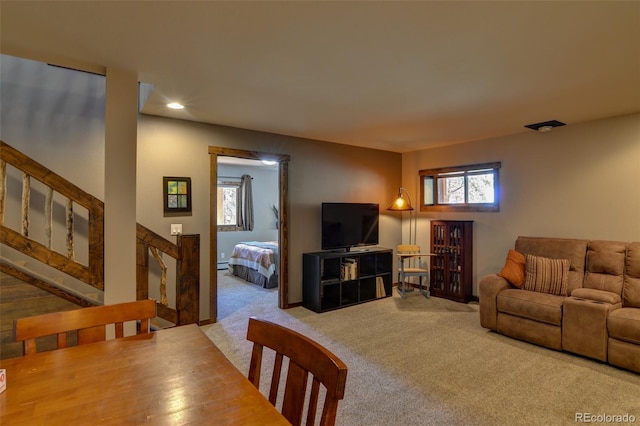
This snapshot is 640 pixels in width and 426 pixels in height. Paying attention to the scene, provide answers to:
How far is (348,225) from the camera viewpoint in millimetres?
5008

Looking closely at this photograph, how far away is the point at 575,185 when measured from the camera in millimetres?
4020

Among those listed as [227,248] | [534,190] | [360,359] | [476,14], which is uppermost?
[476,14]

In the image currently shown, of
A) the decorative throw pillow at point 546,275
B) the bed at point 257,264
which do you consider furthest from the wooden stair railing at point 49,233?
the decorative throw pillow at point 546,275

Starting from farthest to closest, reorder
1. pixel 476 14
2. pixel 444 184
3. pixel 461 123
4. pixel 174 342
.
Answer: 1. pixel 444 184
2. pixel 461 123
3. pixel 476 14
4. pixel 174 342

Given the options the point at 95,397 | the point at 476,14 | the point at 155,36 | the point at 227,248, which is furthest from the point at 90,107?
the point at 227,248

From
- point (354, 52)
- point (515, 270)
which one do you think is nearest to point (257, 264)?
point (515, 270)

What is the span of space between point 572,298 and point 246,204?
6.39 meters

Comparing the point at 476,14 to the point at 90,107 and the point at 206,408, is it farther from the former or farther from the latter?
the point at 90,107

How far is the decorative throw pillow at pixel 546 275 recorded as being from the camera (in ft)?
11.8

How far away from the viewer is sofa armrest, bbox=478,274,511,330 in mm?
3650

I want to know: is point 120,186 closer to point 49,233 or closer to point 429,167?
point 49,233

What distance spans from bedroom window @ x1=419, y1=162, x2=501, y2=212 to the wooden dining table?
4.66 meters

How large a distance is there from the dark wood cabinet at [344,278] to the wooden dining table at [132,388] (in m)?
3.20

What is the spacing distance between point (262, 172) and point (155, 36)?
6306mm
